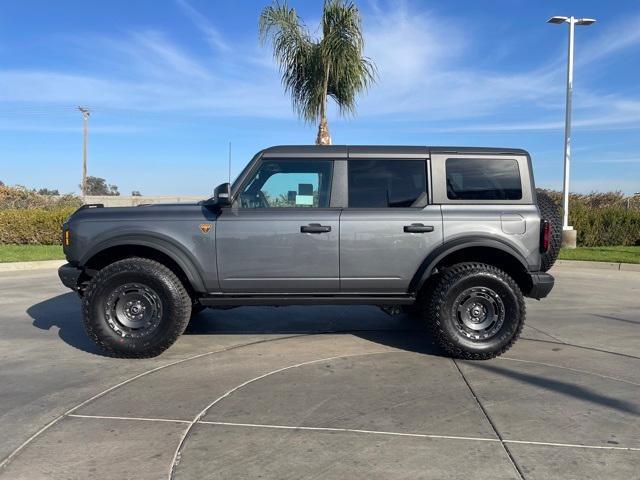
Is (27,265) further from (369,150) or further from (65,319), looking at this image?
(369,150)

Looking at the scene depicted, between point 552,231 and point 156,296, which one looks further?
point 552,231

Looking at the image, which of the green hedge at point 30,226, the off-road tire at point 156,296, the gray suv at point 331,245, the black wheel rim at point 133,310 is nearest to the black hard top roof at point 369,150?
the gray suv at point 331,245

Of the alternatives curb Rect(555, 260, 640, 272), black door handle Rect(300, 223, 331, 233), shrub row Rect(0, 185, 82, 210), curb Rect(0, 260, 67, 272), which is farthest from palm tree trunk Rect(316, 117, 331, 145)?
shrub row Rect(0, 185, 82, 210)

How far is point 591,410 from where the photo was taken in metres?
3.90

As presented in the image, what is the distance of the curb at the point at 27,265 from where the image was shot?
11844mm

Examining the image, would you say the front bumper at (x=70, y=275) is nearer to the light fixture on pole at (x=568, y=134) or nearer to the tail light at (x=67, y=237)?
the tail light at (x=67, y=237)

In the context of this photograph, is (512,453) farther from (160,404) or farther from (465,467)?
(160,404)

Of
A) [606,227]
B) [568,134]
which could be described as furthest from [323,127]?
[606,227]

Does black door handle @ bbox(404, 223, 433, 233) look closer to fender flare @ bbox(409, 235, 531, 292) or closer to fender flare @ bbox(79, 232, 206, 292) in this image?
fender flare @ bbox(409, 235, 531, 292)

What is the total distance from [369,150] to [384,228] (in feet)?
2.71

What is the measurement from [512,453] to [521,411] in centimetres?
70

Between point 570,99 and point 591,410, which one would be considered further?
point 570,99

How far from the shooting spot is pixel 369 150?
209 inches

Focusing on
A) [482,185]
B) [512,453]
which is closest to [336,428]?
[512,453]
